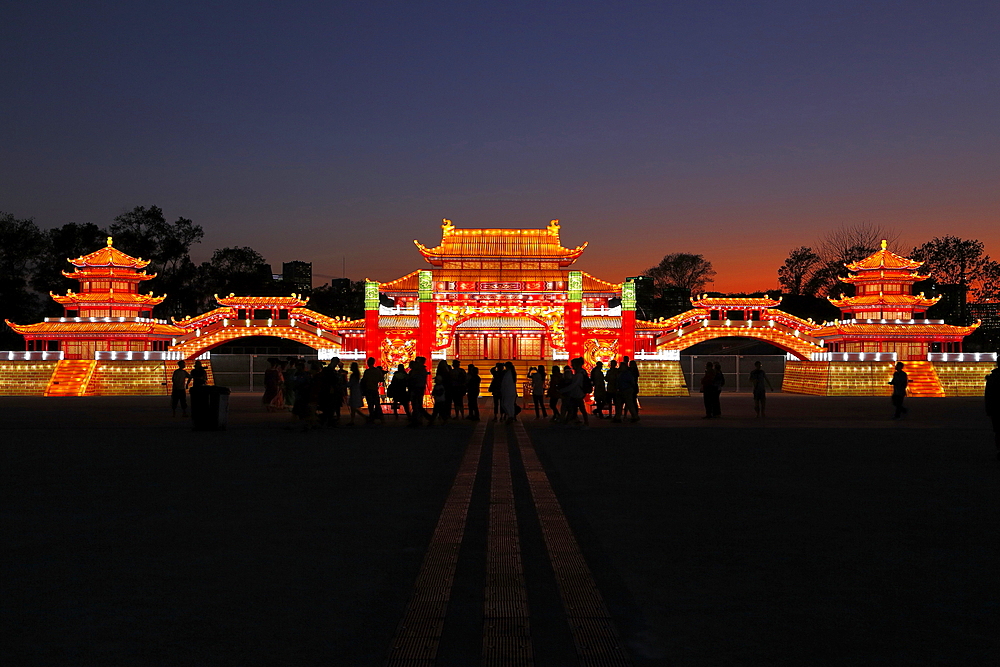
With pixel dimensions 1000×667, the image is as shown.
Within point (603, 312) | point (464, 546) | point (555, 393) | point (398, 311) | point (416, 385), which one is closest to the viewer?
point (464, 546)

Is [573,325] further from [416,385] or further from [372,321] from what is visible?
[416,385]

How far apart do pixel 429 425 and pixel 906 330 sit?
108 feet

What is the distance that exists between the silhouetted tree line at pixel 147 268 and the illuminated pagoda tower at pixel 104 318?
1571cm

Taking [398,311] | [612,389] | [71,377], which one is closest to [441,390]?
[612,389]

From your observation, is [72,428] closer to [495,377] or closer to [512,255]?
[495,377]

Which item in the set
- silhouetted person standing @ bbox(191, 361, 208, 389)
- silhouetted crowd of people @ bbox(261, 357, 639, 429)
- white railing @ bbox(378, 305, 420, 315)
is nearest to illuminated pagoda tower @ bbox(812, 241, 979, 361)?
white railing @ bbox(378, 305, 420, 315)

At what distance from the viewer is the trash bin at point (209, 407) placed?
1791cm

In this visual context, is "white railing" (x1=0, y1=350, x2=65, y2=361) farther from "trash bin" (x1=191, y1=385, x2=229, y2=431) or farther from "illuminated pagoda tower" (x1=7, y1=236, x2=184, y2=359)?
"trash bin" (x1=191, y1=385, x2=229, y2=431)

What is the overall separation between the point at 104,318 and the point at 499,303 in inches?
765

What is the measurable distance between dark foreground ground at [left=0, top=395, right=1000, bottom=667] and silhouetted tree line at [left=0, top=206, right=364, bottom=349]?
52.8 metres

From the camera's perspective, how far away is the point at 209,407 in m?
18.0

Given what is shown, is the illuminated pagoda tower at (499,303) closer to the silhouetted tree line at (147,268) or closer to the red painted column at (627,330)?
the red painted column at (627,330)

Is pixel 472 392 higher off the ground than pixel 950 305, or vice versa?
pixel 950 305

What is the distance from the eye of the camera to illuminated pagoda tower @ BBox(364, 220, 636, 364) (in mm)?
39000
